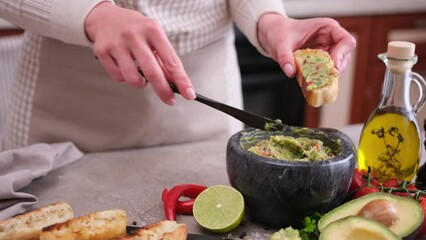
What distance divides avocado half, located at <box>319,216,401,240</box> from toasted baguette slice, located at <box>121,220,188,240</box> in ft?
0.70

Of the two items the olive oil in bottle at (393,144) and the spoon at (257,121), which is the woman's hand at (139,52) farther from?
the olive oil in bottle at (393,144)

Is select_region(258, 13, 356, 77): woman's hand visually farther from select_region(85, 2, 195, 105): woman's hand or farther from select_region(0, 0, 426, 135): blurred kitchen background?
select_region(0, 0, 426, 135): blurred kitchen background

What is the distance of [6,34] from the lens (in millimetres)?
2248

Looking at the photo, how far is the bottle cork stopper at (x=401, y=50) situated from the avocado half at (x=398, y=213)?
0.88 feet

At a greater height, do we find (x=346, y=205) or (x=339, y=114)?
(x=346, y=205)

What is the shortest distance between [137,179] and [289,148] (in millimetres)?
341

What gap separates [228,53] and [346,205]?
0.70m

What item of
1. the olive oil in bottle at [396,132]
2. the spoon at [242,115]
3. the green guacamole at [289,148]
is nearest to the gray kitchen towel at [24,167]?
the spoon at [242,115]

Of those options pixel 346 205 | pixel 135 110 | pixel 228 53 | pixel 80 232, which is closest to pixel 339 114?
pixel 228 53

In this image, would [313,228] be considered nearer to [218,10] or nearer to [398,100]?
[398,100]

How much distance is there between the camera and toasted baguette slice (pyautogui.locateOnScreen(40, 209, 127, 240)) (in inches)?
32.4

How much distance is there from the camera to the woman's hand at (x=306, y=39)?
1085 millimetres

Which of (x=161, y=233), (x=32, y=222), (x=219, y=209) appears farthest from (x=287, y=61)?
(x=32, y=222)

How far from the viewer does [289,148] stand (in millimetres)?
1008
